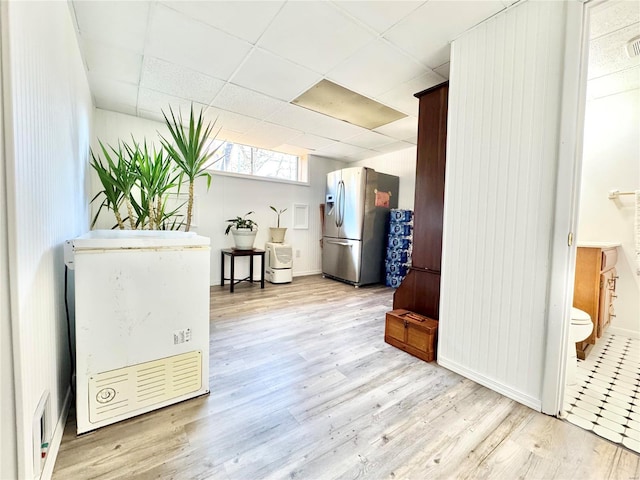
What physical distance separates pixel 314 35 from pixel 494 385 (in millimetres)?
2638

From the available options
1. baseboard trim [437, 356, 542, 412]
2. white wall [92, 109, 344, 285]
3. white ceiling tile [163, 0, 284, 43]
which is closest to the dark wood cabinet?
baseboard trim [437, 356, 542, 412]

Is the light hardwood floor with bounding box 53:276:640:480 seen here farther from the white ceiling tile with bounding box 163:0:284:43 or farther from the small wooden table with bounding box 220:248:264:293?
the white ceiling tile with bounding box 163:0:284:43

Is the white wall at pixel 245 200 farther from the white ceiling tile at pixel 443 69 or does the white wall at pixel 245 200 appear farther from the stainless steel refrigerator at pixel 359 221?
the white ceiling tile at pixel 443 69

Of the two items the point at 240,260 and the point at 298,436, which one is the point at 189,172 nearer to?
the point at 298,436

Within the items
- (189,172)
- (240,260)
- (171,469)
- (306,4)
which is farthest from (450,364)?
(240,260)

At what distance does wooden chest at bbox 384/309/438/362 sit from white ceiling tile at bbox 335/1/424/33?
214 cm

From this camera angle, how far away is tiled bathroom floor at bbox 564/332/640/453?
1.35 meters

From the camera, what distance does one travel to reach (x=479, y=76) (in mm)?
1761

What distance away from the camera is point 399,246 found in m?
4.37

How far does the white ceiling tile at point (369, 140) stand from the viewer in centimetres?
Result: 394

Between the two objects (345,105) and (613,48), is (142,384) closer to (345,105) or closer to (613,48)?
(345,105)

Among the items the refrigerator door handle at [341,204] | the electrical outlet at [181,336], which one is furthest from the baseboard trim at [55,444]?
the refrigerator door handle at [341,204]

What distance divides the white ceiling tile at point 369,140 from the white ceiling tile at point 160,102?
2132mm

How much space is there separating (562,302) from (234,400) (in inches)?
74.3
